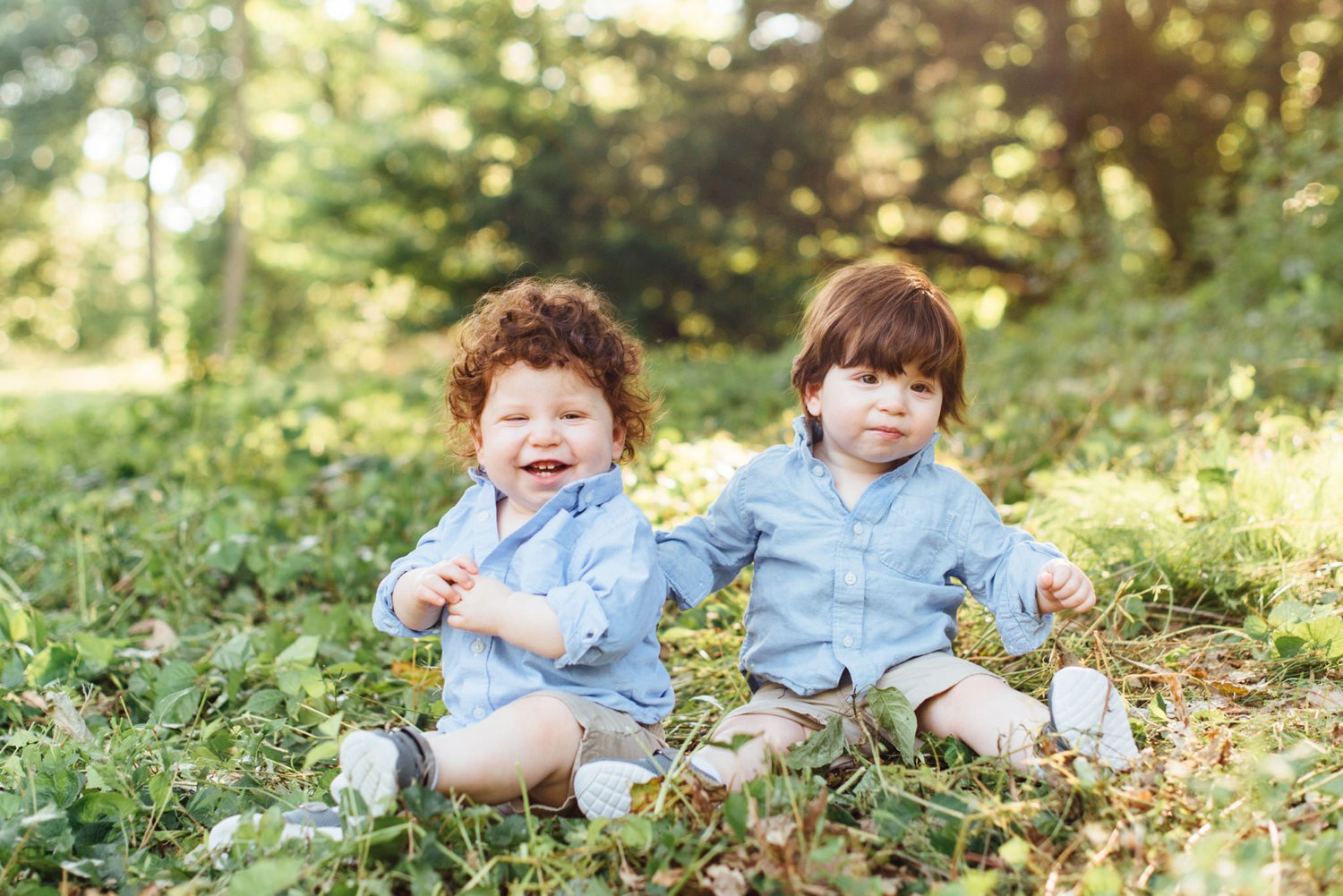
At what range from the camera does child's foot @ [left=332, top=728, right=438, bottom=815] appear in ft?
5.60

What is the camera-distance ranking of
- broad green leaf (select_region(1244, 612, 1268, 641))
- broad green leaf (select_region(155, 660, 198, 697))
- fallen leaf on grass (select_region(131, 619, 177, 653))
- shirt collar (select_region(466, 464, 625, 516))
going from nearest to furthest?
shirt collar (select_region(466, 464, 625, 516)) → broad green leaf (select_region(1244, 612, 1268, 641)) → broad green leaf (select_region(155, 660, 198, 697)) → fallen leaf on grass (select_region(131, 619, 177, 653))

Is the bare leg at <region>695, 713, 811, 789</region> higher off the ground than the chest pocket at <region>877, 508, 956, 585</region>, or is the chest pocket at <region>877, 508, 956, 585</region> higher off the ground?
the chest pocket at <region>877, 508, 956, 585</region>

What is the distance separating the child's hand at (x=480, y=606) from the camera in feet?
6.25

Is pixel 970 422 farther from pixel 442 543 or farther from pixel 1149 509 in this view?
pixel 442 543

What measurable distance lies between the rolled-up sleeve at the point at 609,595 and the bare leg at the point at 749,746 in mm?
248

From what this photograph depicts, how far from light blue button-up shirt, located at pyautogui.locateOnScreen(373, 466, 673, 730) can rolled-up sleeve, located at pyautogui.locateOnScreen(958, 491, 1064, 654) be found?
2.07 feet

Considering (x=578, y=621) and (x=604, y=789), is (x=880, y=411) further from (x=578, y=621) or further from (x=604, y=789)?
(x=604, y=789)

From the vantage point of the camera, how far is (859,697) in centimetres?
215

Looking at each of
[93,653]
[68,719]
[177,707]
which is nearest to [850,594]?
[177,707]

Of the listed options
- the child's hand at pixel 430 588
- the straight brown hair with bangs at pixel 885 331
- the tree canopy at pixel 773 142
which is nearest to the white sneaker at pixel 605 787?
the child's hand at pixel 430 588

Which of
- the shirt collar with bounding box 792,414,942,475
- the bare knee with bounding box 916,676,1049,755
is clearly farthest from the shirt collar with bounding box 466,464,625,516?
the bare knee with bounding box 916,676,1049,755

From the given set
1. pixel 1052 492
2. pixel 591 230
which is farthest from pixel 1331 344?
pixel 591 230

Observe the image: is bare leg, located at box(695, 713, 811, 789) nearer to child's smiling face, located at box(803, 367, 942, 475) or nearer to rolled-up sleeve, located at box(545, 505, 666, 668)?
rolled-up sleeve, located at box(545, 505, 666, 668)

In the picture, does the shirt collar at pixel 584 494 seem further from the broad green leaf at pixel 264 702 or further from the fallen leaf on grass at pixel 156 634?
the fallen leaf on grass at pixel 156 634
